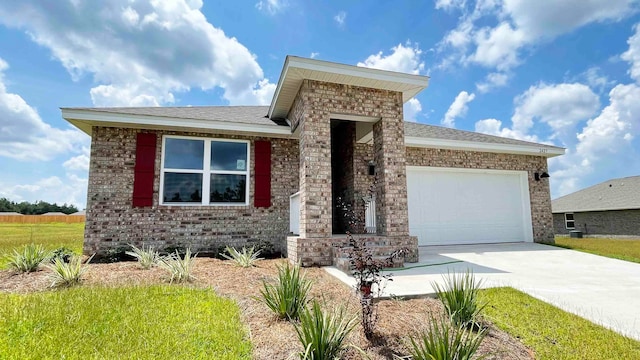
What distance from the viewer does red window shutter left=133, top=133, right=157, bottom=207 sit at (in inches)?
299

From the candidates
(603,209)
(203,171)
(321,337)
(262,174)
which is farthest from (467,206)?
(603,209)

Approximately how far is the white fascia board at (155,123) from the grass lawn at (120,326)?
4.56 metres

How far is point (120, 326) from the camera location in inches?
118

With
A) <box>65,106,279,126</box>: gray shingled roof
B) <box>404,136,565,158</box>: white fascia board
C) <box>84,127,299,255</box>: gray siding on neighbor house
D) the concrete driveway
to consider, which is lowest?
the concrete driveway

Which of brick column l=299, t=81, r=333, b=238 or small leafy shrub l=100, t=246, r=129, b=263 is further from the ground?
brick column l=299, t=81, r=333, b=238

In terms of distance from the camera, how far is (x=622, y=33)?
9.23 m

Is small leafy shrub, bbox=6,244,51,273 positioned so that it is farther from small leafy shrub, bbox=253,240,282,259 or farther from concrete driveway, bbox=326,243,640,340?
concrete driveway, bbox=326,243,640,340

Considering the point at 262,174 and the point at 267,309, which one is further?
the point at 262,174

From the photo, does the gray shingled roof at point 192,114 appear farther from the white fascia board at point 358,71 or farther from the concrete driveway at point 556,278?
the concrete driveway at point 556,278

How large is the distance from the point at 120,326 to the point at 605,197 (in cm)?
3028

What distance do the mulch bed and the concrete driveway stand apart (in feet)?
1.57

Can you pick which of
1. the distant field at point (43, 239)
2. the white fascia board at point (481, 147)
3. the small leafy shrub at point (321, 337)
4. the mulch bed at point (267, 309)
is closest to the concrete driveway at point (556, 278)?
the mulch bed at point (267, 309)

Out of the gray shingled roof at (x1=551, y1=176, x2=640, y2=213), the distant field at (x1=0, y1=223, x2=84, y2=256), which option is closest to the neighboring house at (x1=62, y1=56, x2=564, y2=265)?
the distant field at (x1=0, y1=223, x2=84, y2=256)

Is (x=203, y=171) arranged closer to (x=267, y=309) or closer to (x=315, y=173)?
(x=315, y=173)
